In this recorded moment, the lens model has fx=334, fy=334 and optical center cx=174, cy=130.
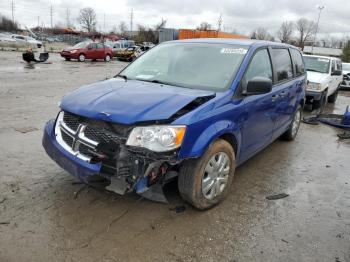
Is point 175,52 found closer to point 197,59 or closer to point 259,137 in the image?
point 197,59

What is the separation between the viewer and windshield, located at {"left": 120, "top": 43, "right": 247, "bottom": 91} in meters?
3.92

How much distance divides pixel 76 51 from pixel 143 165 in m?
24.4

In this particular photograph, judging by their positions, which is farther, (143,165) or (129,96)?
(129,96)

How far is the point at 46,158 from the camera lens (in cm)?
480

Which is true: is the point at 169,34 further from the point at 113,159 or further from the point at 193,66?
the point at 113,159

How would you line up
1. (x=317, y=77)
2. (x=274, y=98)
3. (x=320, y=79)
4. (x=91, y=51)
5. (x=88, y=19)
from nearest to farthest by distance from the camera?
(x=274, y=98) < (x=320, y=79) < (x=317, y=77) < (x=91, y=51) < (x=88, y=19)

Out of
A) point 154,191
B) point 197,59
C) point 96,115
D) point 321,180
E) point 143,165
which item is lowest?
point 321,180

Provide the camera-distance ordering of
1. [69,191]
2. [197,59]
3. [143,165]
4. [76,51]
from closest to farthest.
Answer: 1. [143,165]
2. [69,191]
3. [197,59]
4. [76,51]

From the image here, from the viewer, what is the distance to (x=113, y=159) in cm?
304

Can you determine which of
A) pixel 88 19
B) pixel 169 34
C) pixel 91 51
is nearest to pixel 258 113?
pixel 91 51

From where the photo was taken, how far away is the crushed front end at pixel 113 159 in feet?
9.87

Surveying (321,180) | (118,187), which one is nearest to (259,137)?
(321,180)

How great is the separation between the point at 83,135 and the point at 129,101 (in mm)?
565

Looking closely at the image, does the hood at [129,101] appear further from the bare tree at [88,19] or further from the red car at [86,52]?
the bare tree at [88,19]
